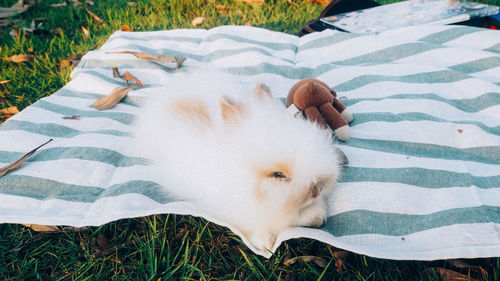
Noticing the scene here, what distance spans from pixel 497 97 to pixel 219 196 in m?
1.69

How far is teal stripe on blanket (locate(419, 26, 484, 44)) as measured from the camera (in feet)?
7.74

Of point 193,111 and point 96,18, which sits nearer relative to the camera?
point 193,111

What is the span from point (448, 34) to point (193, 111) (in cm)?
209

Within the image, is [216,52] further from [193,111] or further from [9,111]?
[9,111]

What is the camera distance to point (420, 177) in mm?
1397

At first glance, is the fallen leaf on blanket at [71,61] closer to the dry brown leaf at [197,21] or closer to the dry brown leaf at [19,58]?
the dry brown leaf at [19,58]

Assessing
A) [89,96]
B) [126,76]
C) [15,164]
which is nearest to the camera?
[15,164]

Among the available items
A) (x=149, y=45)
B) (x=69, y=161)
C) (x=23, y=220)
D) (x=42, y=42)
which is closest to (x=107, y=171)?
(x=69, y=161)

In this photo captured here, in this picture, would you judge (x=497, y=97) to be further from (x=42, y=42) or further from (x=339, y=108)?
(x=42, y=42)

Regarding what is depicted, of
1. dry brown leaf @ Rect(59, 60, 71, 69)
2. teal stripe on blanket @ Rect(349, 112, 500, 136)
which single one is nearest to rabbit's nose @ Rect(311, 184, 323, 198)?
teal stripe on blanket @ Rect(349, 112, 500, 136)

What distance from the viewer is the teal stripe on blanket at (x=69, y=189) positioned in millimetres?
1375

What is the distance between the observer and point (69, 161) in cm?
153

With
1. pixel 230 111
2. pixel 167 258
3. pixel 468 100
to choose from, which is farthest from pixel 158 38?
pixel 468 100

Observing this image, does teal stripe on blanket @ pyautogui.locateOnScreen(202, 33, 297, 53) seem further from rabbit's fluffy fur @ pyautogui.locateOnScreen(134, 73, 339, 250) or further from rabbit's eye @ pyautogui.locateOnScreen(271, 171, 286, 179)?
rabbit's eye @ pyautogui.locateOnScreen(271, 171, 286, 179)
